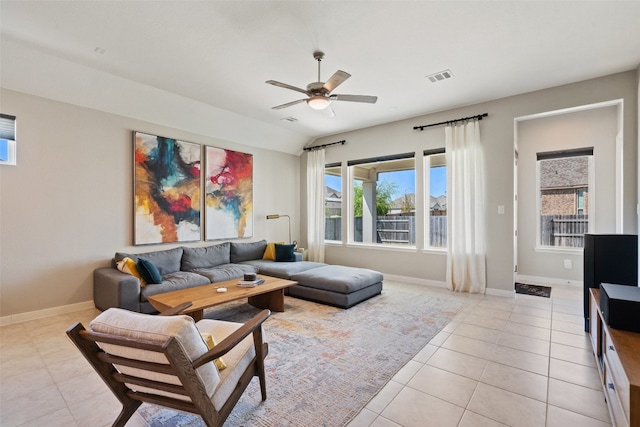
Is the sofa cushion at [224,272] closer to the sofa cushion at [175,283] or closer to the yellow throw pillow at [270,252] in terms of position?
the sofa cushion at [175,283]

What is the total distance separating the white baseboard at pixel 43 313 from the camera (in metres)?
3.47

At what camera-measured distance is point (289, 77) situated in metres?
3.81

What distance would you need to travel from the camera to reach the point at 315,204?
6871 millimetres

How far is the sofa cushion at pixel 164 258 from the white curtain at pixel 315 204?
298 cm

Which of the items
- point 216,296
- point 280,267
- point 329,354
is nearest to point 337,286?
point 280,267

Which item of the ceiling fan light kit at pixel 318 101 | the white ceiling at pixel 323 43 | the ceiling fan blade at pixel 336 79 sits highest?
the white ceiling at pixel 323 43

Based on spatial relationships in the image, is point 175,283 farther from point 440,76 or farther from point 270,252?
point 440,76

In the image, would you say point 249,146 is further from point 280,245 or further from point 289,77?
point 289,77

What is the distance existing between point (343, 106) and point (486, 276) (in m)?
3.60

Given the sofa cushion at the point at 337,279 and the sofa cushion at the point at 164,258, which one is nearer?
the sofa cushion at the point at 337,279

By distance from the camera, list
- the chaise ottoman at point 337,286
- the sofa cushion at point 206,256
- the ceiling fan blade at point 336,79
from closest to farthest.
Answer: the ceiling fan blade at point 336,79 < the chaise ottoman at point 337,286 < the sofa cushion at point 206,256

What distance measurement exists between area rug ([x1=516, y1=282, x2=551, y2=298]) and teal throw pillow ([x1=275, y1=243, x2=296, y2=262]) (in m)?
3.86

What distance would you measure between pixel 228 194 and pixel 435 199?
3.91 metres

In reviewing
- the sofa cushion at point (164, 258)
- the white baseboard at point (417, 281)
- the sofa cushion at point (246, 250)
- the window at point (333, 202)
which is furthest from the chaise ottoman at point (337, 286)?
the window at point (333, 202)
